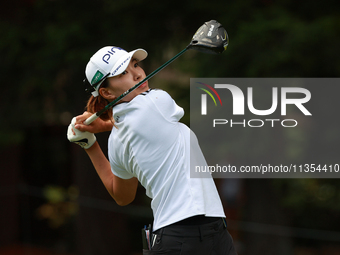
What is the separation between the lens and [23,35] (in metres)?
5.56

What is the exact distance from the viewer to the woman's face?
221 centimetres

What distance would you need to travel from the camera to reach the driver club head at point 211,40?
7.34 feet

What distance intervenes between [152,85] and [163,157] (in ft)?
11.3

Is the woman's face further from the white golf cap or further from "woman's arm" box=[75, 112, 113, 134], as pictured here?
"woman's arm" box=[75, 112, 113, 134]

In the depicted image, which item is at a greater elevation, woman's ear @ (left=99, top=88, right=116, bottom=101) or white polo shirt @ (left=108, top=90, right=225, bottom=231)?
woman's ear @ (left=99, top=88, right=116, bottom=101)

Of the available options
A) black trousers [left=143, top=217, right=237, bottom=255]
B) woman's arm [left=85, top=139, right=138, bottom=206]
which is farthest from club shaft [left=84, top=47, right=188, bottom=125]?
black trousers [left=143, top=217, right=237, bottom=255]

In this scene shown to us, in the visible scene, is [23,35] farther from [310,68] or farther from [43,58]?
[310,68]

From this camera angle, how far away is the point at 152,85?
17.8 ft

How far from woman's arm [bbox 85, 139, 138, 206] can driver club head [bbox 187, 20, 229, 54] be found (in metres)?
0.79

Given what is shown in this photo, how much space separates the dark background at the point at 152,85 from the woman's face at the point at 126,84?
7.76 ft

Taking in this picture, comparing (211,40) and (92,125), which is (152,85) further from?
(211,40)

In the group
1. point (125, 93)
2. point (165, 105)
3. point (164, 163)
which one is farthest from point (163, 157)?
point (125, 93)

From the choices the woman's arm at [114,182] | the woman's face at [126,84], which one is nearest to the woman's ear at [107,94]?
the woman's face at [126,84]

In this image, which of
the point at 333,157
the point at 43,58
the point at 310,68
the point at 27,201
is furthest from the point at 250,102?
the point at 27,201
